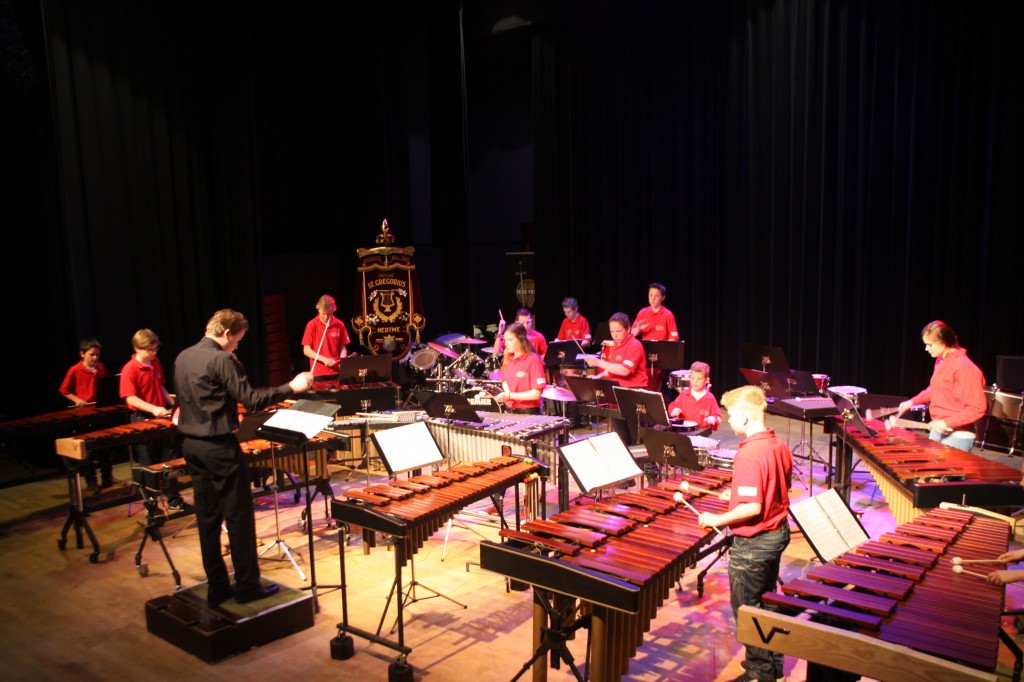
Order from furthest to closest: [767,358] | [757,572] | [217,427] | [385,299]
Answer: [385,299] → [767,358] → [217,427] → [757,572]

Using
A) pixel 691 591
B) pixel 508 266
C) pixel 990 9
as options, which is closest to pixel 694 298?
pixel 508 266

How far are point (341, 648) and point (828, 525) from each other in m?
3.23

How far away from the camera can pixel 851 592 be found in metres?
3.79

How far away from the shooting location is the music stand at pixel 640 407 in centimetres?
700

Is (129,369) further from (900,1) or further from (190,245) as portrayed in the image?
(900,1)

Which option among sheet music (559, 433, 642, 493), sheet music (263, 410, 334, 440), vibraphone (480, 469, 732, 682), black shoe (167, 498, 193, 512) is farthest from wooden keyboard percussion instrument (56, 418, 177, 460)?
vibraphone (480, 469, 732, 682)

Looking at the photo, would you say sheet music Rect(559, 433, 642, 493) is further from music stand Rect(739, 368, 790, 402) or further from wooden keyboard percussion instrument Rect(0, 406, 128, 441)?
wooden keyboard percussion instrument Rect(0, 406, 128, 441)

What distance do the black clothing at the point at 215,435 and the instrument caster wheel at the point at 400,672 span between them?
1.42m

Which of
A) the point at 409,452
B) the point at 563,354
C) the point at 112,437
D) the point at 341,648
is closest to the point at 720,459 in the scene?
the point at 409,452

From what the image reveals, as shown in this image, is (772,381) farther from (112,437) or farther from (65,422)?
(65,422)

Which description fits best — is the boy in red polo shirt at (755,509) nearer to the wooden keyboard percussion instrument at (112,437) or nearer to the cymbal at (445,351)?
the wooden keyboard percussion instrument at (112,437)

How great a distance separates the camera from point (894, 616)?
142 inches

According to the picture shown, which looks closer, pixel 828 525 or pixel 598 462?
pixel 828 525

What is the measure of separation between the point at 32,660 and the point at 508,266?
11.6 meters
